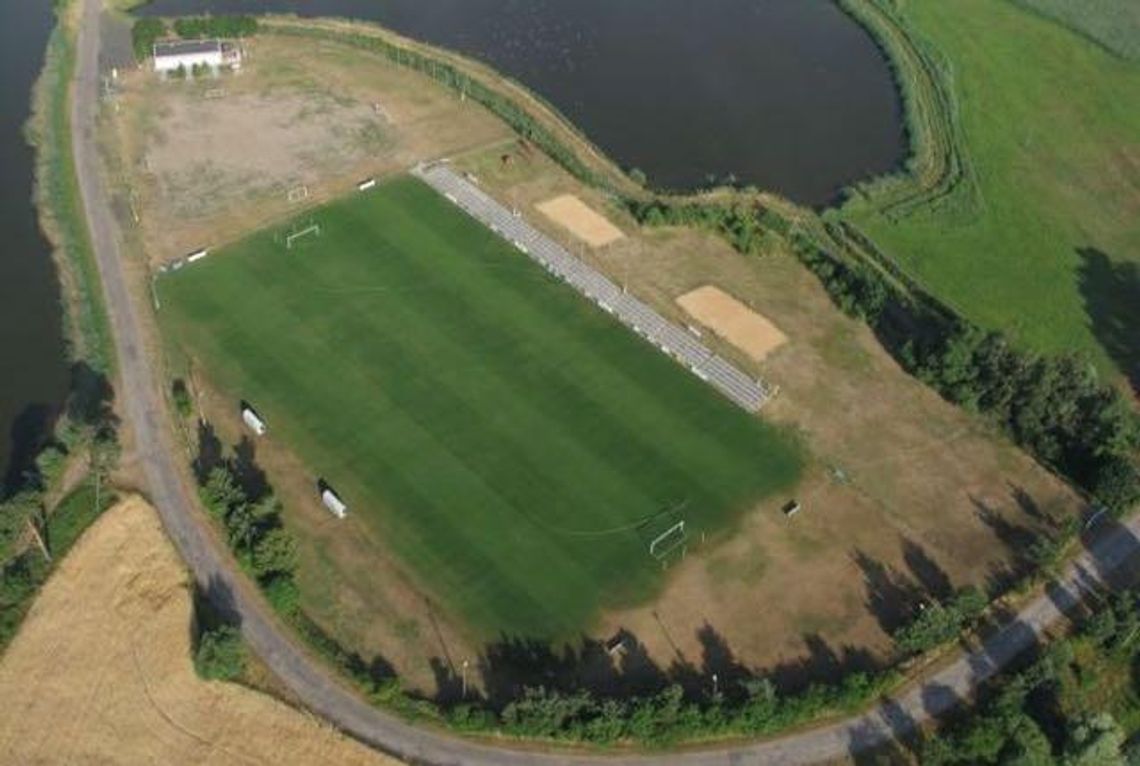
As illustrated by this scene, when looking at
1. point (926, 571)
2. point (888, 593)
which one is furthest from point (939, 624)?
point (926, 571)

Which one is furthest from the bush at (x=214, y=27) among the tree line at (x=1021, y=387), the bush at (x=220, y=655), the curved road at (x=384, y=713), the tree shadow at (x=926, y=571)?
the tree shadow at (x=926, y=571)

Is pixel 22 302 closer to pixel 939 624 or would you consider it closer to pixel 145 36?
pixel 145 36

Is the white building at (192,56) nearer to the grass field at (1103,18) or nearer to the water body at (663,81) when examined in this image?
the water body at (663,81)

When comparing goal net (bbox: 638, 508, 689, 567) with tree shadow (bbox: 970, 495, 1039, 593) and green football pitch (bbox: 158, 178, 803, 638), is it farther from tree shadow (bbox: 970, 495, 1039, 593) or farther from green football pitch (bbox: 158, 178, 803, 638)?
tree shadow (bbox: 970, 495, 1039, 593)

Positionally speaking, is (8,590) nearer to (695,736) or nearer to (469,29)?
(695,736)

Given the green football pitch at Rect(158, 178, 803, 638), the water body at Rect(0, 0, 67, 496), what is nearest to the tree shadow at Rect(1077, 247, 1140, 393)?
the green football pitch at Rect(158, 178, 803, 638)
